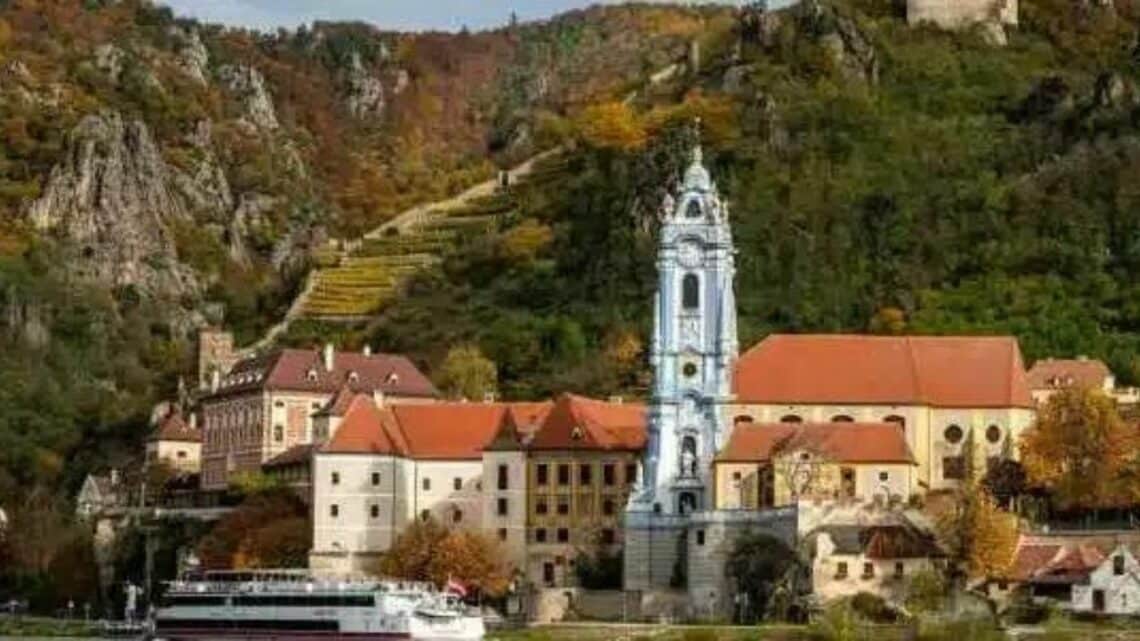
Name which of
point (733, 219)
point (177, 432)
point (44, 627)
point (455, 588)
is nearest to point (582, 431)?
point (455, 588)

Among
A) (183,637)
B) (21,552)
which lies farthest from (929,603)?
(21,552)

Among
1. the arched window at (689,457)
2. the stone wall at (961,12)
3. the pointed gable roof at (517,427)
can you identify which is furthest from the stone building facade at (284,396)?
the stone wall at (961,12)

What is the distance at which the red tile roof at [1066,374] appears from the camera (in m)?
110

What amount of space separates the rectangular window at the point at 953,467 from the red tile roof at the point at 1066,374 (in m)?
5.53

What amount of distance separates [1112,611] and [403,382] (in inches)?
1639

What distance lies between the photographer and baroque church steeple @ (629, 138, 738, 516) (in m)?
102

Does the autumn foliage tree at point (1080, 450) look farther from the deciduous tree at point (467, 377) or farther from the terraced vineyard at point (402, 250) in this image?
the terraced vineyard at point (402, 250)

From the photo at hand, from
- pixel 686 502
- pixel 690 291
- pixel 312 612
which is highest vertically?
pixel 690 291

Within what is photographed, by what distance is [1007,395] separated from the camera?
104438 mm

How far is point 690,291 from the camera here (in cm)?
10356

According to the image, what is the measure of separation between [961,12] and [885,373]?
6192cm

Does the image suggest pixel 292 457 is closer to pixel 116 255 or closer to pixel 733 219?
pixel 733 219

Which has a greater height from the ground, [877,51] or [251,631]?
[877,51]

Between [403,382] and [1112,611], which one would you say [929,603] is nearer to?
[1112,611]
